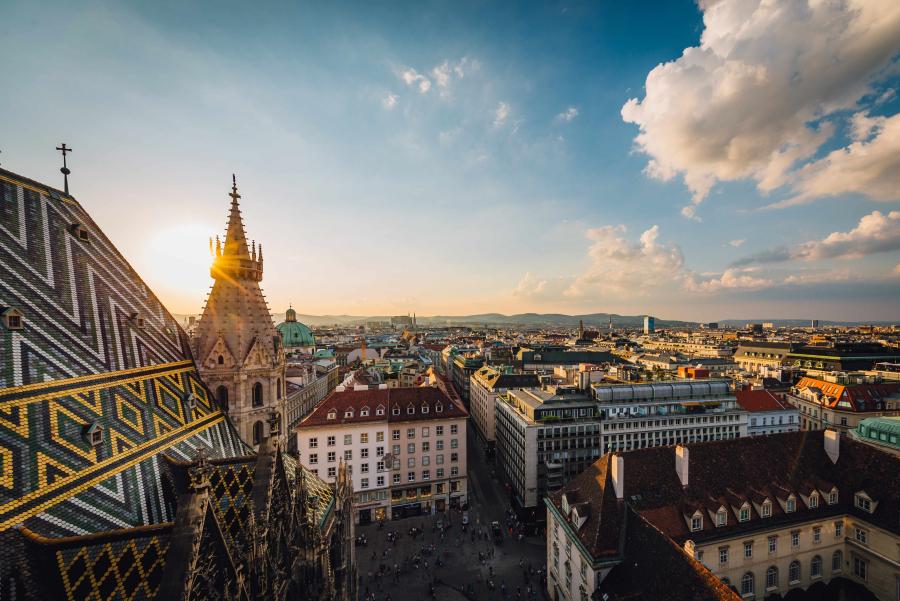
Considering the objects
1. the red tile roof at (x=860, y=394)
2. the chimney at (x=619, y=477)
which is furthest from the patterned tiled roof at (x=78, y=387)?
the red tile roof at (x=860, y=394)

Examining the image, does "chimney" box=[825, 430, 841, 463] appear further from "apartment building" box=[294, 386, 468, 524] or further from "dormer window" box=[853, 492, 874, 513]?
"apartment building" box=[294, 386, 468, 524]

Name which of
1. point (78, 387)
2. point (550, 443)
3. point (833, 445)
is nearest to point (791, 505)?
point (833, 445)

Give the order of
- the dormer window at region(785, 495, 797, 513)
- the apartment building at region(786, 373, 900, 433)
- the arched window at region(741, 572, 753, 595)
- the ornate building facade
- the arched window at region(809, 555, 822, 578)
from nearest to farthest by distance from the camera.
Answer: the ornate building facade < the arched window at region(741, 572, 753, 595) < the dormer window at region(785, 495, 797, 513) < the arched window at region(809, 555, 822, 578) < the apartment building at region(786, 373, 900, 433)

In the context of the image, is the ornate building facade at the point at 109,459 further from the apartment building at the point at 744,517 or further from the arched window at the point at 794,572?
the arched window at the point at 794,572

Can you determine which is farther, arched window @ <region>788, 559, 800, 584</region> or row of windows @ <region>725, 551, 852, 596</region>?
arched window @ <region>788, 559, 800, 584</region>

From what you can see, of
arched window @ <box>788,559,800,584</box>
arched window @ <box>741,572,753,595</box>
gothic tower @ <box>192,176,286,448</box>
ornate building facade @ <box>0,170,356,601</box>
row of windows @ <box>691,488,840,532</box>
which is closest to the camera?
ornate building facade @ <box>0,170,356,601</box>

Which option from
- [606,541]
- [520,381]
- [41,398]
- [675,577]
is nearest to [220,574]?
[41,398]

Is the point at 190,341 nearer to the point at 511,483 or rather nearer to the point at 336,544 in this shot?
the point at 336,544

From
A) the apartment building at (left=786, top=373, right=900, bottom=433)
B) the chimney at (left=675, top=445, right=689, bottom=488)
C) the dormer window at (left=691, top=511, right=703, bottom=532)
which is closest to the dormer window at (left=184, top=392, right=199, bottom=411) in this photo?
the dormer window at (left=691, top=511, right=703, bottom=532)
